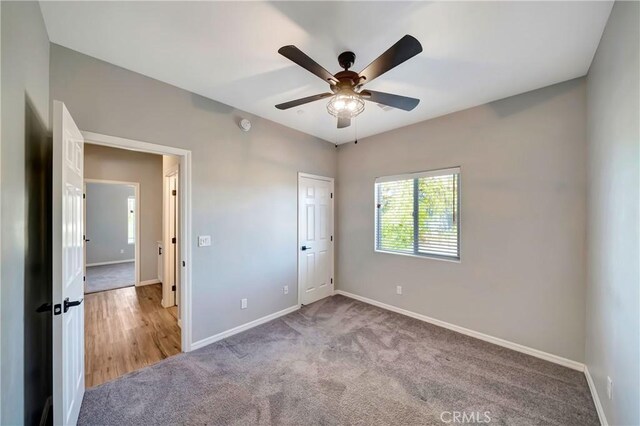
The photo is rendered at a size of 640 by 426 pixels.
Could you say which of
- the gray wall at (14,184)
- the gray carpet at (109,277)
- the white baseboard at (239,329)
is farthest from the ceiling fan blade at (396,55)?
the gray carpet at (109,277)

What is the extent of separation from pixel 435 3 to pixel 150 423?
11.1 feet

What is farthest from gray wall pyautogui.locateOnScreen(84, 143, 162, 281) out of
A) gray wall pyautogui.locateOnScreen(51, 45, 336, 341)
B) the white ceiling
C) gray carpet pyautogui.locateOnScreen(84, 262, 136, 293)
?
the white ceiling

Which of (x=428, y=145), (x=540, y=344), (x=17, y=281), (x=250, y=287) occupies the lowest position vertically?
(x=540, y=344)

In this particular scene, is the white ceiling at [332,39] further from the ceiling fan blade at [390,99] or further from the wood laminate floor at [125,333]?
the wood laminate floor at [125,333]

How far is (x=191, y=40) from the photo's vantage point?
1.84 meters

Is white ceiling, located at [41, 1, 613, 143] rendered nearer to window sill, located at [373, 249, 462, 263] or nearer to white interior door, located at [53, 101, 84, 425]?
white interior door, located at [53, 101, 84, 425]

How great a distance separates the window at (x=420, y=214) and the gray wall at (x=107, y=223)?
23.5 ft

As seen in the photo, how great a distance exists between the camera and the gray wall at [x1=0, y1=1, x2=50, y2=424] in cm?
110


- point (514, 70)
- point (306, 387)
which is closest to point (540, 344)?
point (306, 387)

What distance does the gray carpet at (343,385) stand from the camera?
180cm

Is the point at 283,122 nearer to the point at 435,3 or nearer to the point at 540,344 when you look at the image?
the point at 435,3

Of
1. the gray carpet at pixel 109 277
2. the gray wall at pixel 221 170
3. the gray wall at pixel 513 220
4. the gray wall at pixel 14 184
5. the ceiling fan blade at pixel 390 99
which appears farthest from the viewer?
the gray carpet at pixel 109 277

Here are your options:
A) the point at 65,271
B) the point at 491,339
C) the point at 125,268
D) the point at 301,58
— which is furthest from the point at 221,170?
the point at 125,268

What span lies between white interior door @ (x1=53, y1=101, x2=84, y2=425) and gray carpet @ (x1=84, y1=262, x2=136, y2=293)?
158 inches
